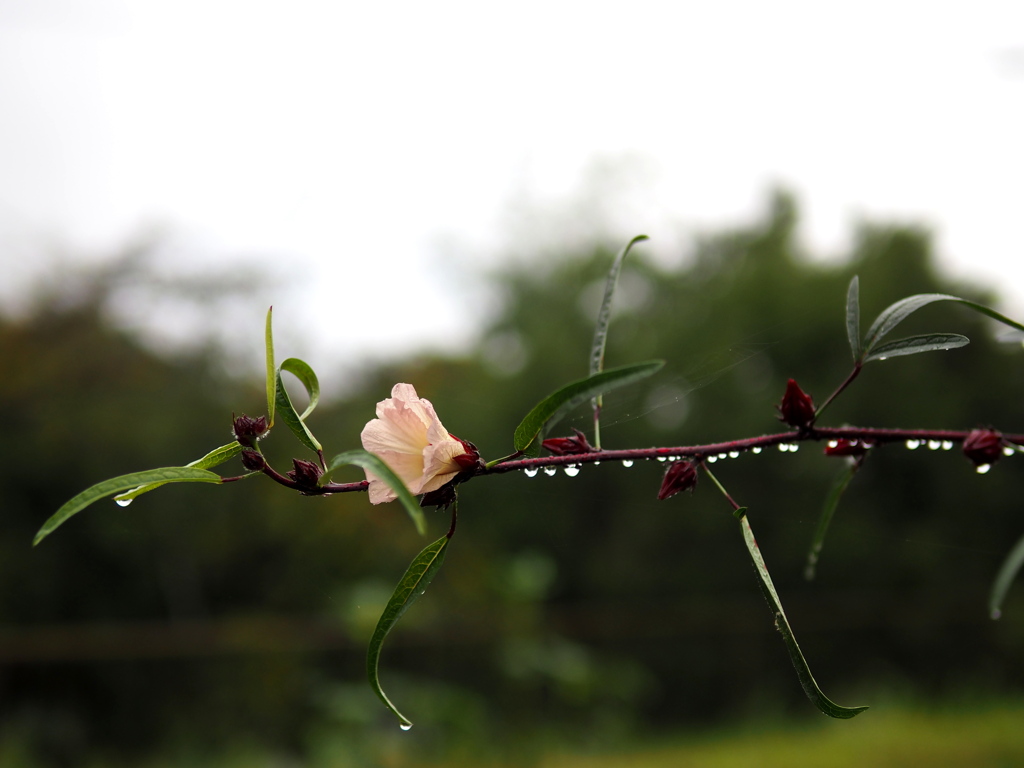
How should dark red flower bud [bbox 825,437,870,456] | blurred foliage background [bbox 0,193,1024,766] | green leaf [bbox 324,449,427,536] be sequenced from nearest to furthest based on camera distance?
1. green leaf [bbox 324,449,427,536]
2. dark red flower bud [bbox 825,437,870,456]
3. blurred foliage background [bbox 0,193,1024,766]

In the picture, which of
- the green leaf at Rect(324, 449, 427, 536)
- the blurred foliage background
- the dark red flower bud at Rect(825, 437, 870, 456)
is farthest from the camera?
the blurred foliage background

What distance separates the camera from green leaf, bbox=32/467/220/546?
0.89 feet

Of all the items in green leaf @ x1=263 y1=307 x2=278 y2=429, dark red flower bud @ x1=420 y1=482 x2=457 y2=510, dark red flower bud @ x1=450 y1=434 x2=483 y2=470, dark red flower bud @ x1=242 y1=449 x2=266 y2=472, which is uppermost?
green leaf @ x1=263 y1=307 x2=278 y2=429

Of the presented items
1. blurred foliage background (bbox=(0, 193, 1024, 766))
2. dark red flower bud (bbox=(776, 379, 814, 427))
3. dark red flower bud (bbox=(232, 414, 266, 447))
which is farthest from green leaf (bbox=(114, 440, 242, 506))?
blurred foliage background (bbox=(0, 193, 1024, 766))

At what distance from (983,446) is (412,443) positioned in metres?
0.25

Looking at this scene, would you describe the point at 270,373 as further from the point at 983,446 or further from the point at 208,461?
the point at 983,446

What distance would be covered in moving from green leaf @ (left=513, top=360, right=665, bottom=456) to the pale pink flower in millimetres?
30

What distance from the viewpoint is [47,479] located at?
347cm

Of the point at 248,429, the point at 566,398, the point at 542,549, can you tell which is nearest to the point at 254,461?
the point at 248,429

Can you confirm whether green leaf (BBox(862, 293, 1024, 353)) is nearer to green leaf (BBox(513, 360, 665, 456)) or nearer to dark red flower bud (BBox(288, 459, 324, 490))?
green leaf (BBox(513, 360, 665, 456))

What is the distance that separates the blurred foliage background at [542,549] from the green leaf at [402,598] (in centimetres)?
218

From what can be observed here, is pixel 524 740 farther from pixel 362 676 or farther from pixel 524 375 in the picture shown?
pixel 524 375

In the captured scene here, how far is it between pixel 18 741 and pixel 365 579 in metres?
1.40

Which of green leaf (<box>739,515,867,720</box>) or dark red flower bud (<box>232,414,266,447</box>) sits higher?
dark red flower bud (<box>232,414,266,447</box>)
